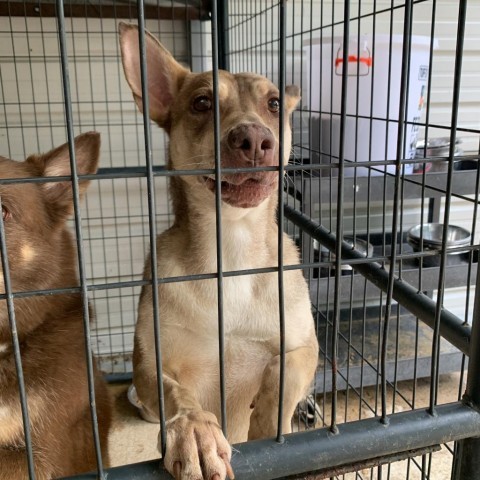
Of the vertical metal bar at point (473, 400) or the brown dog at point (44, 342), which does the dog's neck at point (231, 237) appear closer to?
the brown dog at point (44, 342)

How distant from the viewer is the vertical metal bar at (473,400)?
0.95 meters

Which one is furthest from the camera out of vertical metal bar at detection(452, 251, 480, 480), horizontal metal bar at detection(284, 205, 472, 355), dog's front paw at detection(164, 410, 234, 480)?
horizontal metal bar at detection(284, 205, 472, 355)

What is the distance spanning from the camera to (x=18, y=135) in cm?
339

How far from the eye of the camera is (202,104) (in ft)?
5.31

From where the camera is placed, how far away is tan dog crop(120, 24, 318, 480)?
1453 mm

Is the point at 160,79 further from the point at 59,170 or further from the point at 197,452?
the point at 197,452

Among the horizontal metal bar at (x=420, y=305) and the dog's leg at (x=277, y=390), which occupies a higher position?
the horizontal metal bar at (x=420, y=305)

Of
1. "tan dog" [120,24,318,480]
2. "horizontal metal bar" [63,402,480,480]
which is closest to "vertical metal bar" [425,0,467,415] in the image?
"horizontal metal bar" [63,402,480,480]

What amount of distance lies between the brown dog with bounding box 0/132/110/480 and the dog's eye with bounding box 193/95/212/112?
0.36 metres

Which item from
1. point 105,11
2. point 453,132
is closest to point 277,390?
point 453,132

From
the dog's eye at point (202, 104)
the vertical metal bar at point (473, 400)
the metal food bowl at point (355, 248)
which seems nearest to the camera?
the vertical metal bar at point (473, 400)

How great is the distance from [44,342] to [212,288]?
0.48 m

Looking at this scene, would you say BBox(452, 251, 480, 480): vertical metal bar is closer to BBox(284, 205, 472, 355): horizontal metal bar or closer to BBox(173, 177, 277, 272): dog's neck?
BBox(284, 205, 472, 355): horizontal metal bar

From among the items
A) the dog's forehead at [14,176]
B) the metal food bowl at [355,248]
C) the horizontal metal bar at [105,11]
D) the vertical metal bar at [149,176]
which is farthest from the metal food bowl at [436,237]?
the vertical metal bar at [149,176]
